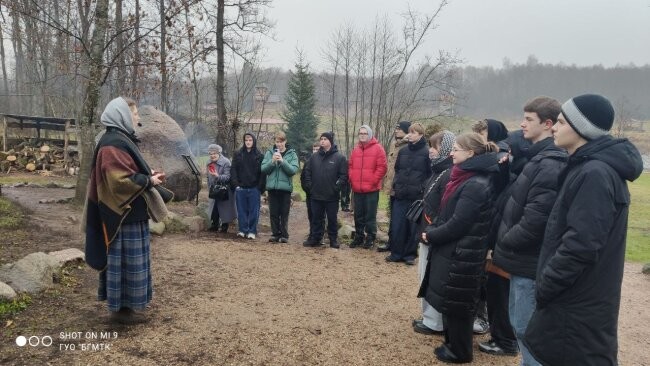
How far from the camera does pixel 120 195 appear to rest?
3.77m

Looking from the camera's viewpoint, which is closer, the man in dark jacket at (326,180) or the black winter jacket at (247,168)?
the man in dark jacket at (326,180)

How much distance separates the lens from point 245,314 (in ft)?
14.8

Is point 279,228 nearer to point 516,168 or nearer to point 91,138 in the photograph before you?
point 91,138

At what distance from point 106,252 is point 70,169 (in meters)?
12.9

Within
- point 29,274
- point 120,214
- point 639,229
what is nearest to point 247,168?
point 29,274

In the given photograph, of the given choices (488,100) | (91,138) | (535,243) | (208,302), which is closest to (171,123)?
(91,138)

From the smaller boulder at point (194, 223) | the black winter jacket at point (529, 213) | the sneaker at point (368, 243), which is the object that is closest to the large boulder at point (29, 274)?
the smaller boulder at point (194, 223)

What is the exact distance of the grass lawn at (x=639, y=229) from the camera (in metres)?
9.60

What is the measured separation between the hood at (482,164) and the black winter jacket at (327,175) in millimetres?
3889

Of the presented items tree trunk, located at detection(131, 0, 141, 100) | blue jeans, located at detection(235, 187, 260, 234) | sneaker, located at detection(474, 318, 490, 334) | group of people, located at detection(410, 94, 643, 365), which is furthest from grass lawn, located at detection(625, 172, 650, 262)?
tree trunk, located at detection(131, 0, 141, 100)

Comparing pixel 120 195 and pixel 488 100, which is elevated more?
pixel 488 100

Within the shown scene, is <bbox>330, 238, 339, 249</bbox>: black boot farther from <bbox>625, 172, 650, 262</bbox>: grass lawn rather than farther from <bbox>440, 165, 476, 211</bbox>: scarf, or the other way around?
<bbox>625, 172, 650, 262</bbox>: grass lawn

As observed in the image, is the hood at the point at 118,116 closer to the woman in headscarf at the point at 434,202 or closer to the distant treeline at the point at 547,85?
the woman in headscarf at the point at 434,202

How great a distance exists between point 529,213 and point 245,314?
2675 millimetres
